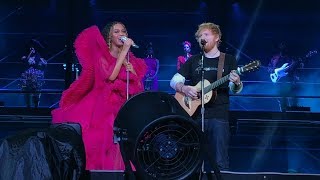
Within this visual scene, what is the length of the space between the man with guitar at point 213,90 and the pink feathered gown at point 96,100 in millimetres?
511

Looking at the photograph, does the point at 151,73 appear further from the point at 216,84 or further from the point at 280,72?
the point at 216,84

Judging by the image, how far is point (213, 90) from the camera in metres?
4.12

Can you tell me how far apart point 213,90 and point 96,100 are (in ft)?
3.51

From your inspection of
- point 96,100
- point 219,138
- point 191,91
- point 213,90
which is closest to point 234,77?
point 213,90

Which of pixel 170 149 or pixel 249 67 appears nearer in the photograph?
pixel 170 149

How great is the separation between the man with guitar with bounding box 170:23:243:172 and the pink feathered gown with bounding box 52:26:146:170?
511 mm

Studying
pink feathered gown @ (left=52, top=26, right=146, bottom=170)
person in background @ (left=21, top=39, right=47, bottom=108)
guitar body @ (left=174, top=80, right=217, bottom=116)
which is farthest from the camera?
person in background @ (left=21, top=39, right=47, bottom=108)

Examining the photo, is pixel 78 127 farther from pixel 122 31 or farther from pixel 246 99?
pixel 246 99

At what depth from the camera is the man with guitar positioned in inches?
158

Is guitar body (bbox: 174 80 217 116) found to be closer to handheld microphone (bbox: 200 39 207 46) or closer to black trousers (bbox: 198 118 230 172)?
black trousers (bbox: 198 118 230 172)

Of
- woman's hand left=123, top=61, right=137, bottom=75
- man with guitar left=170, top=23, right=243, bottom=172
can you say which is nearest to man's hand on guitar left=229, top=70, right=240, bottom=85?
man with guitar left=170, top=23, right=243, bottom=172

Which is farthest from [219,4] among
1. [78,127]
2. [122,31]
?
[78,127]

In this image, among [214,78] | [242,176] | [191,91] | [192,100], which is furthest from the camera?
[192,100]

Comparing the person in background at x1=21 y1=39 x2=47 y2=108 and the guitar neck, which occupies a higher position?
the person in background at x1=21 y1=39 x2=47 y2=108
